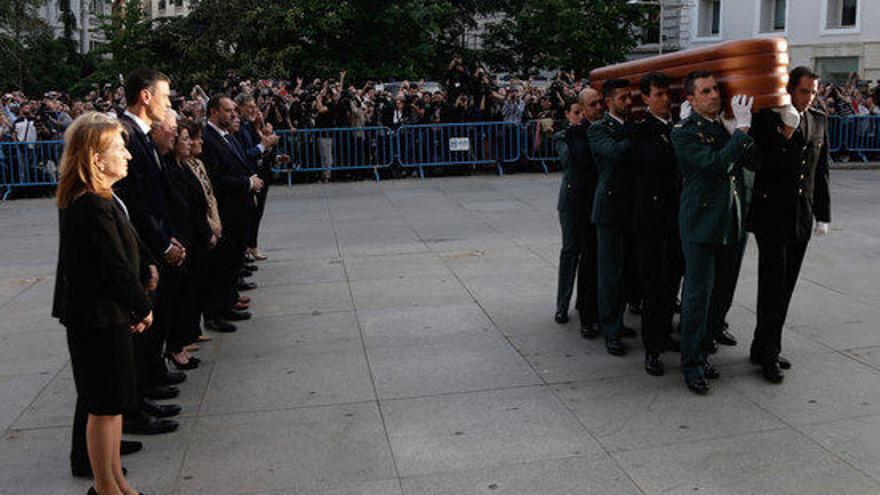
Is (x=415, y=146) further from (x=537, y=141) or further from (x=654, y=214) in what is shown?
(x=654, y=214)

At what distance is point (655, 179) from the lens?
18.9 feet

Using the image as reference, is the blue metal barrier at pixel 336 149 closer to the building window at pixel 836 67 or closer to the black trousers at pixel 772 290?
the black trousers at pixel 772 290

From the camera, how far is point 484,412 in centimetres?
517

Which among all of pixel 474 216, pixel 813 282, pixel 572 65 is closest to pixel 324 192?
pixel 474 216

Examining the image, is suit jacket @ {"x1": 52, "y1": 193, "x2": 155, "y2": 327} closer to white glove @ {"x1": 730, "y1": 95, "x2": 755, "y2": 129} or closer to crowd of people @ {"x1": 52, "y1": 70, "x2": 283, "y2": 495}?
crowd of people @ {"x1": 52, "y1": 70, "x2": 283, "y2": 495}

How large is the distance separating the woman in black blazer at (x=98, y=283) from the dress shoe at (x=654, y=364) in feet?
10.9

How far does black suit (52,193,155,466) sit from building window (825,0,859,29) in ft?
112

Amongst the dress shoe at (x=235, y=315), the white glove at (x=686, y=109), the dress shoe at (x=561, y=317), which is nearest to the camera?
the white glove at (x=686, y=109)

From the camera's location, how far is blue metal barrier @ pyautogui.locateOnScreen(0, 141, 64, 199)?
1571 centimetres

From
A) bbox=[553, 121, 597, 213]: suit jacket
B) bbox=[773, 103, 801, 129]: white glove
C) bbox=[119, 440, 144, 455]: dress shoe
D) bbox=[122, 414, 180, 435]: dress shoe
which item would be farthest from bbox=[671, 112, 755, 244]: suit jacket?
bbox=[119, 440, 144, 455]: dress shoe

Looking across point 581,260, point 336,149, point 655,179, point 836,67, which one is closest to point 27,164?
point 336,149

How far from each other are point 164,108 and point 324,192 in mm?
10439

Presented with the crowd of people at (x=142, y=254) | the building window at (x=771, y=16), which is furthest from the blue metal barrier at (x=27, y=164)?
the building window at (x=771, y=16)

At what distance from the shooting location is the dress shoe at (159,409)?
17.0 ft
